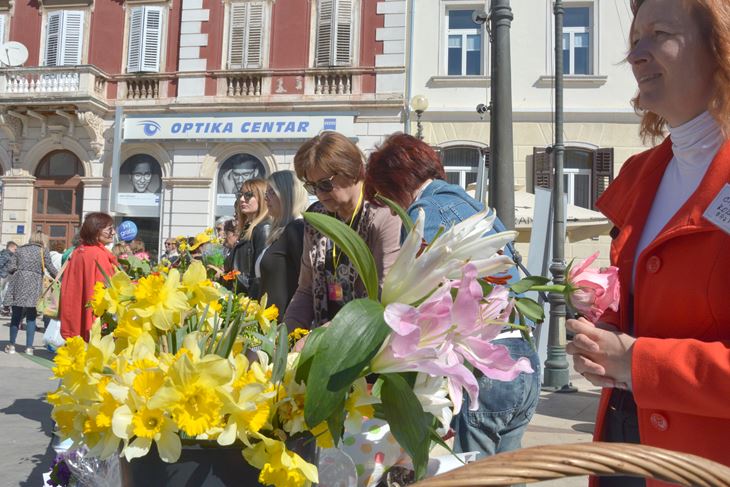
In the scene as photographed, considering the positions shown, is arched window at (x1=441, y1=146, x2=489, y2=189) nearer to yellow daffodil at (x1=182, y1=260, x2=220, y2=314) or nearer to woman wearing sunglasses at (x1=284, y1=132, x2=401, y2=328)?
woman wearing sunglasses at (x1=284, y1=132, x2=401, y2=328)

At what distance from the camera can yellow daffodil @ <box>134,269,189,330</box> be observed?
1044mm

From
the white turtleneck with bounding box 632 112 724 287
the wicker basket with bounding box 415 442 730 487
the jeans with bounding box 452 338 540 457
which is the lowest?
the jeans with bounding box 452 338 540 457

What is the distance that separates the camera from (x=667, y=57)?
136cm

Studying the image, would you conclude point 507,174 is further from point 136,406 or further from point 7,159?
point 7,159

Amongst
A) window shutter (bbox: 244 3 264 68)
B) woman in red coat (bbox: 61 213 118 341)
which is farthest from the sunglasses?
window shutter (bbox: 244 3 264 68)

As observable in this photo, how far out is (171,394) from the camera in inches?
33.3

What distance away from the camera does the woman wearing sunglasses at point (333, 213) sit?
2.48 meters

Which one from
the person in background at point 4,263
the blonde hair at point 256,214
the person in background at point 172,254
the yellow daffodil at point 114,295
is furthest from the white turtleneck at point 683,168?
the person in background at point 4,263

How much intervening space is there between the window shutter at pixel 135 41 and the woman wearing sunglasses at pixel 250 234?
13513 millimetres

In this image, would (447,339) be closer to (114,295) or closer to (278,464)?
(278,464)

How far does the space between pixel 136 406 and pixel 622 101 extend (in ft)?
50.8

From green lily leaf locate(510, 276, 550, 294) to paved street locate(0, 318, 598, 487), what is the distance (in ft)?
9.49

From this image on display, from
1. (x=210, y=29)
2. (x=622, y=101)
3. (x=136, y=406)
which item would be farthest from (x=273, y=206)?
(x=210, y=29)

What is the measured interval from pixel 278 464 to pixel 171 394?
0.17 metres
